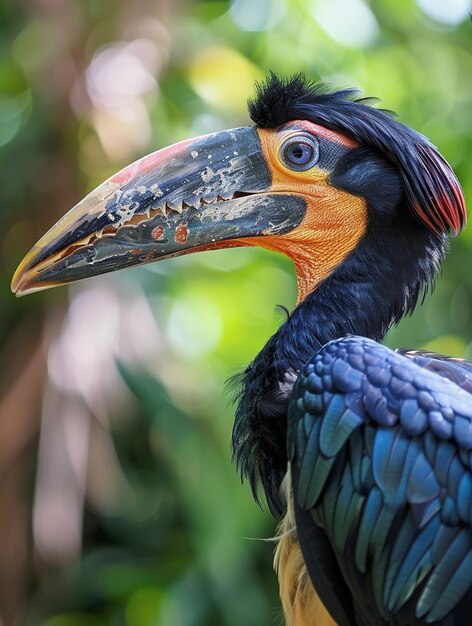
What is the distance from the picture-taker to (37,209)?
22.5ft

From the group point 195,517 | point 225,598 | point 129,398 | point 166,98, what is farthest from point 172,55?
point 225,598

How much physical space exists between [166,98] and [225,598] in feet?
10.7

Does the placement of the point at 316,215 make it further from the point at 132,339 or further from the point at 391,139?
the point at 132,339

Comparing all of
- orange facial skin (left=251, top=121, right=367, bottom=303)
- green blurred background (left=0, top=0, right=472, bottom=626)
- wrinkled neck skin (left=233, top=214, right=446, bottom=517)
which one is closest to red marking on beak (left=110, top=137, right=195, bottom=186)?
orange facial skin (left=251, top=121, right=367, bottom=303)

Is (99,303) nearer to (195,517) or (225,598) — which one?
(195,517)

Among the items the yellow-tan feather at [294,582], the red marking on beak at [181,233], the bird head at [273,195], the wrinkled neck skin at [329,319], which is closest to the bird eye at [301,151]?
the bird head at [273,195]

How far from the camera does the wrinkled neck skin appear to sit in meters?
3.35

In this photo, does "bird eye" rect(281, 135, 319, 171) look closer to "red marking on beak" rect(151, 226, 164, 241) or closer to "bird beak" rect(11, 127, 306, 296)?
"bird beak" rect(11, 127, 306, 296)

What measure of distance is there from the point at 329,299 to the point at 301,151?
52 centimetres

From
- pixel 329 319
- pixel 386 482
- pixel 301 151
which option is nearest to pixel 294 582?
pixel 386 482

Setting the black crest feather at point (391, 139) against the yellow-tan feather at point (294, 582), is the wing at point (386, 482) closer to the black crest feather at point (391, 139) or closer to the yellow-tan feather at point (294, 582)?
the yellow-tan feather at point (294, 582)

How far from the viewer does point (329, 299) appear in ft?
11.5

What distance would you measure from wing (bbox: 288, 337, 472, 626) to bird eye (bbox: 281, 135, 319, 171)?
0.85 metres

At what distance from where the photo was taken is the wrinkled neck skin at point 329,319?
3350 mm
